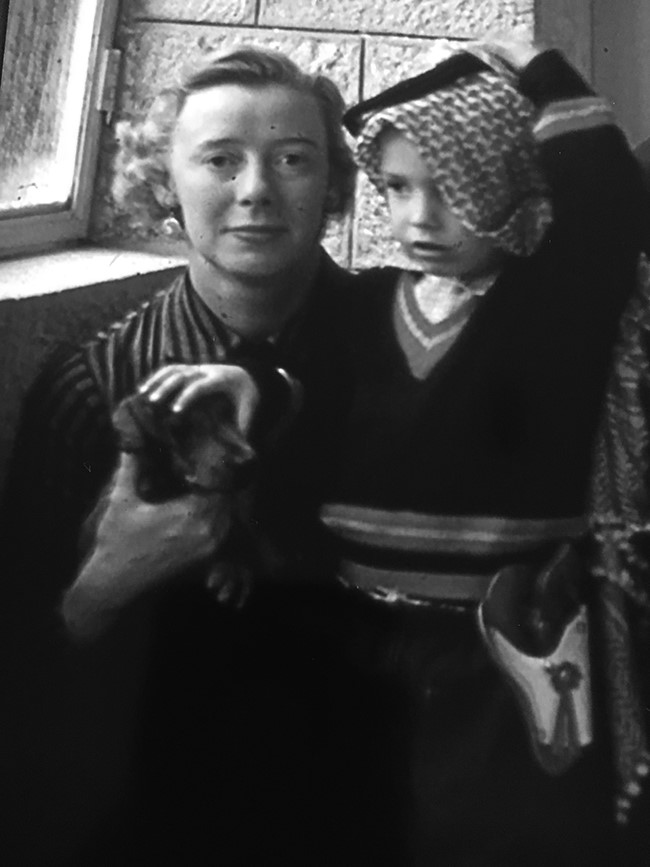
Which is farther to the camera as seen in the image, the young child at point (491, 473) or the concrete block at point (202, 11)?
the concrete block at point (202, 11)

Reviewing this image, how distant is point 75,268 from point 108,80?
0.95 ft

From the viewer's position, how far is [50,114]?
171 centimetres

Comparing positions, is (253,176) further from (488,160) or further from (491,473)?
(491,473)

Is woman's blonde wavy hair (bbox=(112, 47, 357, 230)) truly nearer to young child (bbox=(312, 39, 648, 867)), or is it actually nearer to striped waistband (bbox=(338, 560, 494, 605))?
young child (bbox=(312, 39, 648, 867))

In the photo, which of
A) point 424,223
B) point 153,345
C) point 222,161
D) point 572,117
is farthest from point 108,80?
point 572,117

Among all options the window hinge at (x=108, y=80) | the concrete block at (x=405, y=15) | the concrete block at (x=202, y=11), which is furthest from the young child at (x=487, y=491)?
the window hinge at (x=108, y=80)

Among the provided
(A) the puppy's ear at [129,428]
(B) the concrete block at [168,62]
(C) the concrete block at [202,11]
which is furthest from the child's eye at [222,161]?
(A) the puppy's ear at [129,428]

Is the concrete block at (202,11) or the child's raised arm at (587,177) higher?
the concrete block at (202,11)

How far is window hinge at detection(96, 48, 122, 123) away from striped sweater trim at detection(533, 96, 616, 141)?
1.99 ft

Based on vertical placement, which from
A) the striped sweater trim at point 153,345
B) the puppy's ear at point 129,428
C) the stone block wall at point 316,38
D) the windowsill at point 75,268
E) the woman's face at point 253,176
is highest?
the stone block wall at point 316,38

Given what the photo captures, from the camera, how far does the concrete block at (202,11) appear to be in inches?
67.0

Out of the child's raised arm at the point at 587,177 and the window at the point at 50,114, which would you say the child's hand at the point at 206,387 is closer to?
the window at the point at 50,114

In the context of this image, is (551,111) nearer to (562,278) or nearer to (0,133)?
(562,278)

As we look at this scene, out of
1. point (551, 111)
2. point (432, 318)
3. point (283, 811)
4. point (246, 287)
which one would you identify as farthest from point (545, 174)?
point (283, 811)
